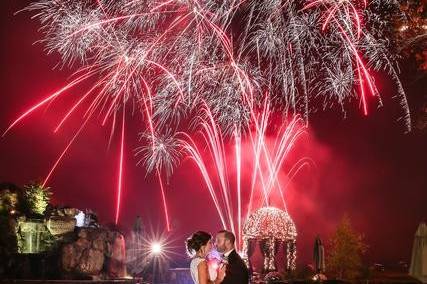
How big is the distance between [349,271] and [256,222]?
18.4 ft

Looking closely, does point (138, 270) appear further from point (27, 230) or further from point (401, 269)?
point (401, 269)

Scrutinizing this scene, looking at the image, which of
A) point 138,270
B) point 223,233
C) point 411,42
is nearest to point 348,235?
point 138,270

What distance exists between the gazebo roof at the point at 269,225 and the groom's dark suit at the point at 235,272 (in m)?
17.8

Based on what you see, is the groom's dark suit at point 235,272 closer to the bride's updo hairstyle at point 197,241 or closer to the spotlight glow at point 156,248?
the bride's updo hairstyle at point 197,241

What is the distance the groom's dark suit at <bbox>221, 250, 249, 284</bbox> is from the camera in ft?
25.7

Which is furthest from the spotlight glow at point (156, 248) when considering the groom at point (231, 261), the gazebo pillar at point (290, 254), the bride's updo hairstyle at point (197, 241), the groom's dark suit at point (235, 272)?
the bride's updo hairstyle at point (197, 241)

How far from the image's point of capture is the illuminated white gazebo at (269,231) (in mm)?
25703

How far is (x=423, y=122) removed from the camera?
55.4 ft

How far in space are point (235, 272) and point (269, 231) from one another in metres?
18.2

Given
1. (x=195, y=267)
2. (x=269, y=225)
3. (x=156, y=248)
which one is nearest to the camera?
(x=195, y=267)

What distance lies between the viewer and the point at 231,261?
794 centimetres

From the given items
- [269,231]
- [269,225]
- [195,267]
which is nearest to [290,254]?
[269,231]

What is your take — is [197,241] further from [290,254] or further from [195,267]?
[290,254]

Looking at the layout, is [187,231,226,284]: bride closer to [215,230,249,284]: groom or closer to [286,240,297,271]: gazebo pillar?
[215,230,249,284]: groom
